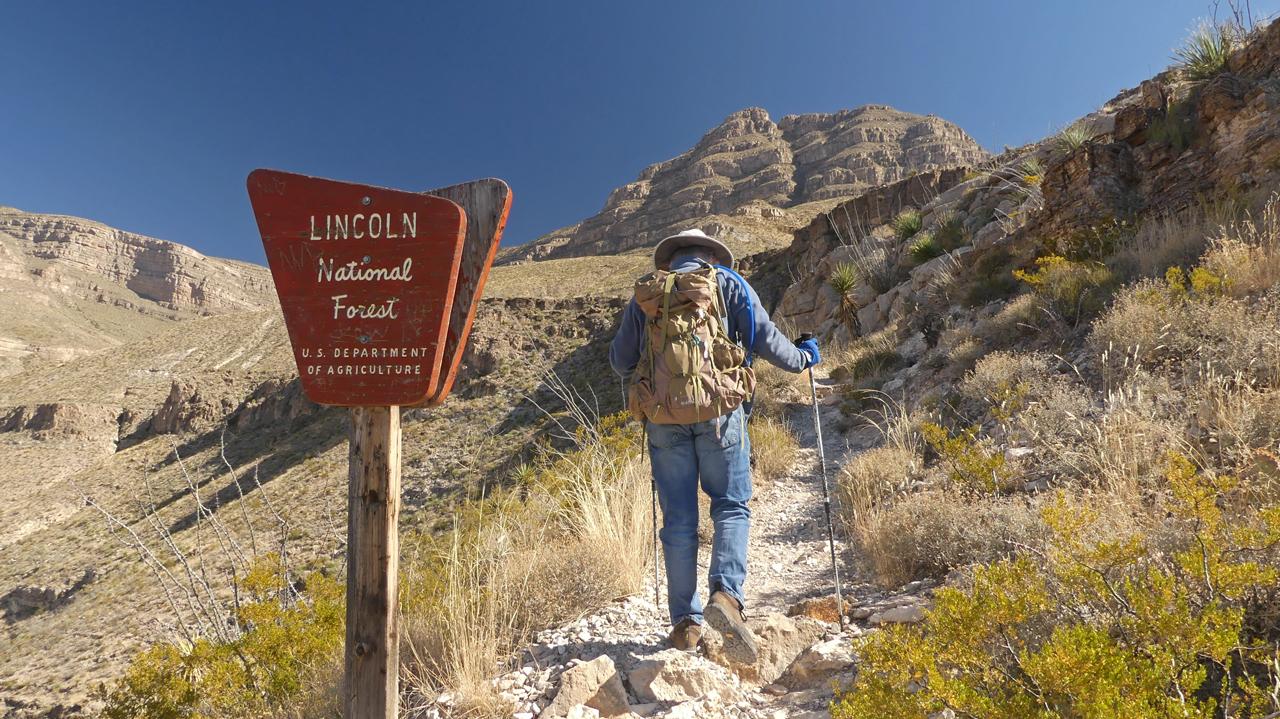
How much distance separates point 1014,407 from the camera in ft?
13.8

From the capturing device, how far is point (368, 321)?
146cm

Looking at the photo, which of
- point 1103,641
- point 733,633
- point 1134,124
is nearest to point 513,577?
point 733,633

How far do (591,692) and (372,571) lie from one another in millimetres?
967

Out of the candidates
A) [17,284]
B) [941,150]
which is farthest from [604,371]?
[17,284]

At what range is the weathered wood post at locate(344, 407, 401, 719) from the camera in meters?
1.47

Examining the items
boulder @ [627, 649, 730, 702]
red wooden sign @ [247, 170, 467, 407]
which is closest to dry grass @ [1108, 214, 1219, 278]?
boulder @ [627, 649, 730, 702]

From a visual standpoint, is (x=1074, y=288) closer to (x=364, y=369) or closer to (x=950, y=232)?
(x=364, y=369)

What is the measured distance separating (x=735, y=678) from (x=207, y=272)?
162417 mm

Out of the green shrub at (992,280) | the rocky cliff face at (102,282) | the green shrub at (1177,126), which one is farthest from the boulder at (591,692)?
the rocky cliff face at (102,282)

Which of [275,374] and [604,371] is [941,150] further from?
[275,374]

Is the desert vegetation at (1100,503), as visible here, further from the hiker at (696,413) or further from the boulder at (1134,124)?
the boulder at (1134,124)

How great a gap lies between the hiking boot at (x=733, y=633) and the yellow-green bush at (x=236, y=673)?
5.77 ft

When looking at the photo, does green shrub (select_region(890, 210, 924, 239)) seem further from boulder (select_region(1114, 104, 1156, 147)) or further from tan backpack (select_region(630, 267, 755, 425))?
tan backpack (select_region(630, 267, 755, 425))

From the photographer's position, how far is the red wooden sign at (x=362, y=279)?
144 cm
